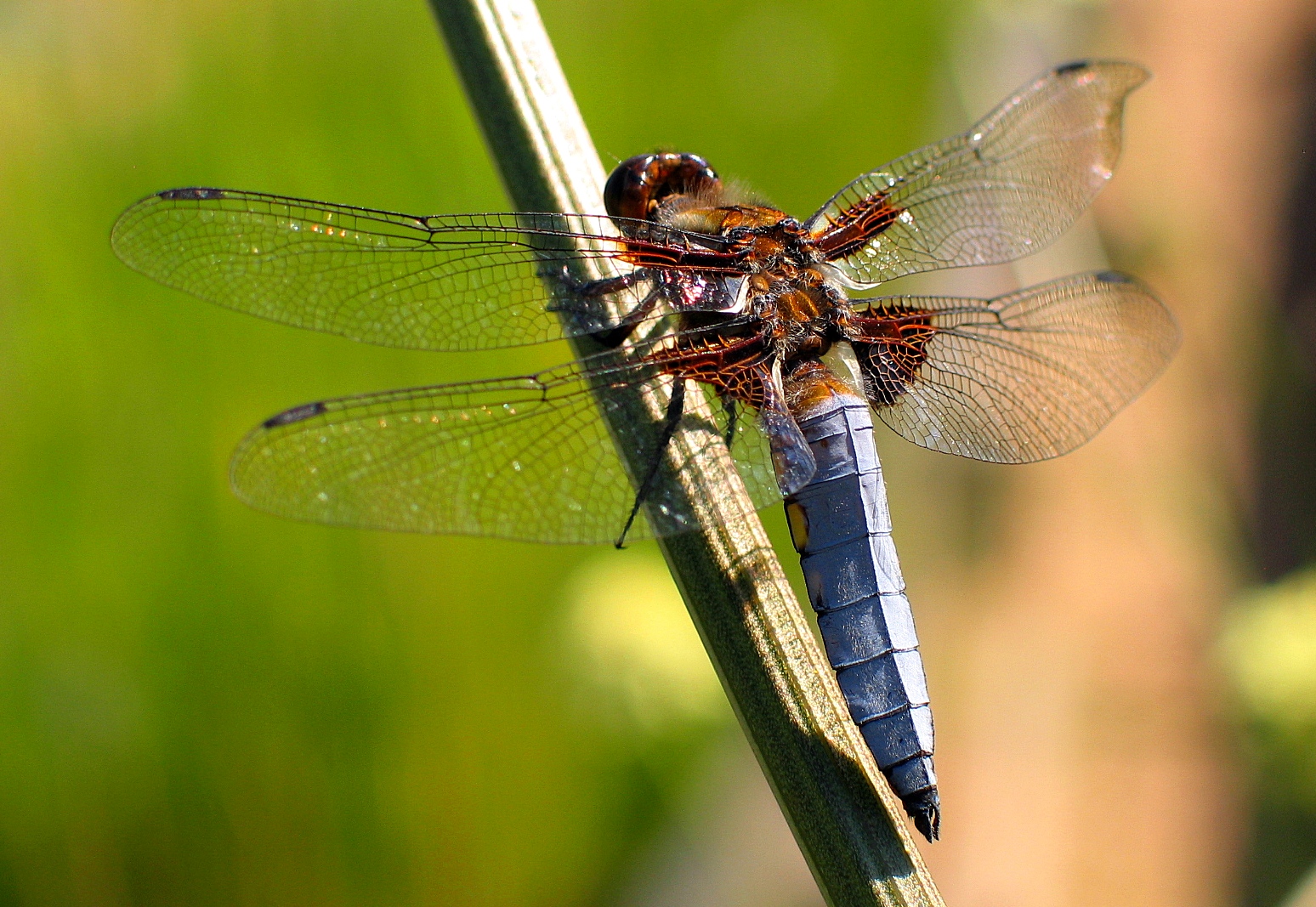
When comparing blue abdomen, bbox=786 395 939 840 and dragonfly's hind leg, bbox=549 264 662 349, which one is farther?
dragonfly's hind leg, bbox=549 264 662 349

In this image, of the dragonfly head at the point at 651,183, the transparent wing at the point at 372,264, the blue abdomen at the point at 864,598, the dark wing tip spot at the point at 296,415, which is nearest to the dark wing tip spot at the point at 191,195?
the transparent wing at the point at 372,264

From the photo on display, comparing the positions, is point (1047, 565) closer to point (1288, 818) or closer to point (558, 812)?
point (1288, 818)

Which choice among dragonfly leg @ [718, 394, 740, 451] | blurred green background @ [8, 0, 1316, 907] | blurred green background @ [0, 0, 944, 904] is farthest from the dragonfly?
blurred green background @ [0, 0, 944, 904]

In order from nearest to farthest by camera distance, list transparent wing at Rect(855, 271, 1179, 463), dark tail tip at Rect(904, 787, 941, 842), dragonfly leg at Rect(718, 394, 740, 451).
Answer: dark tail tip at Rect(904, 787, 941, 842) < dragonfly leg at Rect(718, 394, 740, 451) < transparent wing at Rect(855, 271, 1179, 463)

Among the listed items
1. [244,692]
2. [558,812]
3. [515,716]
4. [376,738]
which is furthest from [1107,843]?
[244,692]

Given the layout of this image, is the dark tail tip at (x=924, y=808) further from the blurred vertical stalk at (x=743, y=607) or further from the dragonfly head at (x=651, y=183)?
the dragonfly head at (x=651, y=183)

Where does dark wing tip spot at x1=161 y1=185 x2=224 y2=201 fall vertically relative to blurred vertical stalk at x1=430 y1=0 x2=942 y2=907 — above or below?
above

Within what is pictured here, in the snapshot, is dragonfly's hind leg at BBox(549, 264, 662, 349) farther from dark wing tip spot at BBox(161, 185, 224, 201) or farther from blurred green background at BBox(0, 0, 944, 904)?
blurred green background at BBox(0, 0, 944, 904)
